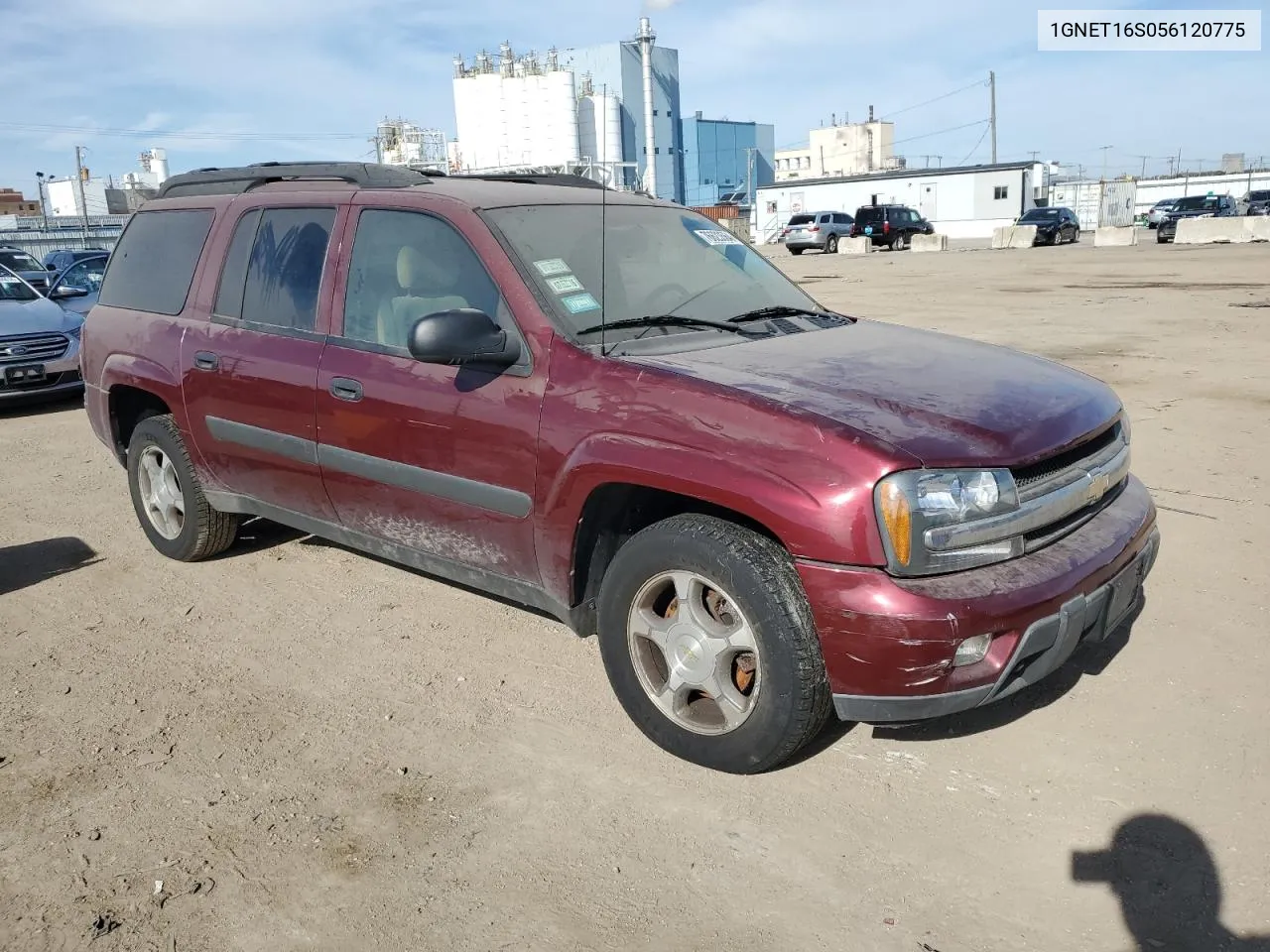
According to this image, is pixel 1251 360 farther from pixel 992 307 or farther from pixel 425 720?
pixel 425 720

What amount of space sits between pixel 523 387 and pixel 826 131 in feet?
398

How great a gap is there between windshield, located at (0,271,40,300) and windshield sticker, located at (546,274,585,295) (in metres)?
10.1

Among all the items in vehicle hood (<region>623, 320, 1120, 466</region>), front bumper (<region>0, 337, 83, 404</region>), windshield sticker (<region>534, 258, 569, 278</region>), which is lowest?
front bumper (<region>0, 337, 83, 404</region>)

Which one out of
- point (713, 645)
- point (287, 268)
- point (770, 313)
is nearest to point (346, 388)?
point (287, 268)

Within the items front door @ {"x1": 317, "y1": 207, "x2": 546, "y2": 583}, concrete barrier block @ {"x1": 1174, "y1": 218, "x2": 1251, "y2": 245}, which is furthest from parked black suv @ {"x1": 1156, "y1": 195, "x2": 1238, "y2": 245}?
front door @ {"x1": 317, "y1": 207, "x2": 546, "y2": 583}

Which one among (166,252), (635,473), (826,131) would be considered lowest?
(635,473)

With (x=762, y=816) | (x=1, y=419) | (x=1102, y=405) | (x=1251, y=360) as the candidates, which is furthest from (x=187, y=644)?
(x=1251, y=360)

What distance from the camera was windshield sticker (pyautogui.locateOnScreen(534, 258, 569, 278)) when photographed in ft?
12.1

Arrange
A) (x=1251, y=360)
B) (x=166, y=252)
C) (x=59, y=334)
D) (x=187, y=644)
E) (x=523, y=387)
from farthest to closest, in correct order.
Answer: (x=59, y=334) < (x=1251, y=360) < (x=166, y=252) < (x=187, y=644) < (x=523, y=387)

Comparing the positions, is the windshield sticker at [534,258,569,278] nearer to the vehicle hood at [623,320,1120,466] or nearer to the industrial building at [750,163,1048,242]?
the vehicle hood at [623,320,1120,466]

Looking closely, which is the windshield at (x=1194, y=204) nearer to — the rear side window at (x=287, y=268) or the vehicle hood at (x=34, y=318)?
the vehicle hood at (x=34, y=318)

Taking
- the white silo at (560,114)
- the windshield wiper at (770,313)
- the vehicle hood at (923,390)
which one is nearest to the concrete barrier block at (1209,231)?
the windshield wiper at (770,313)

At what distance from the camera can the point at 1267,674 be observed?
374cm

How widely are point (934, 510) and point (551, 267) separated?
1.69 metres
